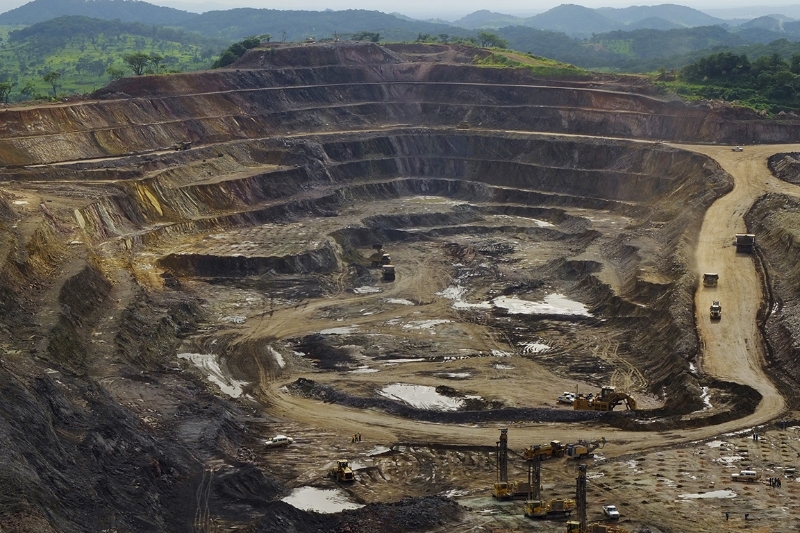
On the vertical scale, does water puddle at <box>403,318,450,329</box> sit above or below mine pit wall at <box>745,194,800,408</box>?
below

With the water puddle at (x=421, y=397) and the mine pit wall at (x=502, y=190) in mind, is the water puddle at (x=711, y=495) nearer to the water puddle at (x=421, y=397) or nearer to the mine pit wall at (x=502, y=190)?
the mine pit wall at (x=502, y=190)

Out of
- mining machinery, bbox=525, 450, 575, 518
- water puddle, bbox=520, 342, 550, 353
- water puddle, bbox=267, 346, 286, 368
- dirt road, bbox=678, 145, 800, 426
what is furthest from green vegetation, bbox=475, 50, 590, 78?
mining machinery, bbox=525, 450, 575, 518

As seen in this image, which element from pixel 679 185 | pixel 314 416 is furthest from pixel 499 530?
pixel 679 185

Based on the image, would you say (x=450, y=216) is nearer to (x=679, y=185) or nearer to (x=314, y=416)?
(x=679, y=185)

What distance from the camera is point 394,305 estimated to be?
252ft

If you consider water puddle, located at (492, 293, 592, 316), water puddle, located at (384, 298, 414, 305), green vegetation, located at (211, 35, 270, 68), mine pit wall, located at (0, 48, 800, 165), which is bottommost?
water puddle, located at (492, 293, 592, 316)

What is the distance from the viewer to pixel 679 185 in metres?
95.5

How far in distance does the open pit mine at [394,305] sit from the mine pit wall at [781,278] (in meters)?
0.24

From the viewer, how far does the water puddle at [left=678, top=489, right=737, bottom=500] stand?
42.7 m

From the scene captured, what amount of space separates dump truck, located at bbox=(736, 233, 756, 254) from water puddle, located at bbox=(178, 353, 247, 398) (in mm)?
35926

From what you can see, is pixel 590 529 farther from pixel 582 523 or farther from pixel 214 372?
pixel 214 372

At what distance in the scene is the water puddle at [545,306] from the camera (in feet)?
243

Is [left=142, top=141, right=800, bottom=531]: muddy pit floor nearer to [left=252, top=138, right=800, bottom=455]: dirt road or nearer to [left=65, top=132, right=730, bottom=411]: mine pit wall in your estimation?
[left=252, top=138, right=800, bottom=455]: dirt road

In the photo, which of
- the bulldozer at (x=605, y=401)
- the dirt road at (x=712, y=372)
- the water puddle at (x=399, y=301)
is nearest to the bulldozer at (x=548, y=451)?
the dirt road at (x=712, y=372)
